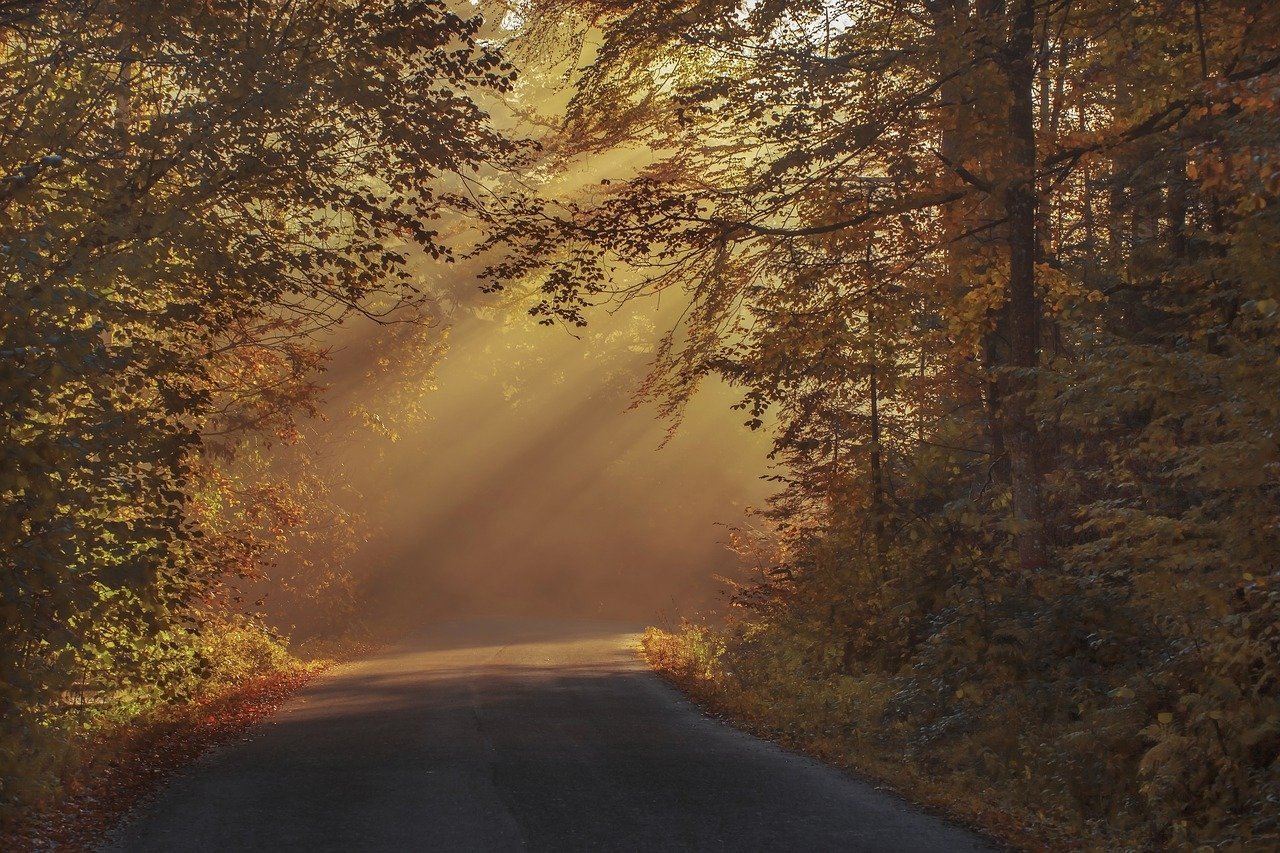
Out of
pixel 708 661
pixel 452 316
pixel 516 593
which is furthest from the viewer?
pixel 516 593

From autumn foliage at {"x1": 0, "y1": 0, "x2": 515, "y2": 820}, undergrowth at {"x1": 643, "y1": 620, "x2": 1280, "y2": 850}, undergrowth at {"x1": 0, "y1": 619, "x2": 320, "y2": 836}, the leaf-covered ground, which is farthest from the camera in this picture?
the leaf-covered ground

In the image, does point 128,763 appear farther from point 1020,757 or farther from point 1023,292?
point 1023,292

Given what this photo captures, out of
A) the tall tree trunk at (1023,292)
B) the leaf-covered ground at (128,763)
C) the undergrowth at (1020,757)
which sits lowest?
the undergrowth at (1020,757)

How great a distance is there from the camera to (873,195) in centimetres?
1379

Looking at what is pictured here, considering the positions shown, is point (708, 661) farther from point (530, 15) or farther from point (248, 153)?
point (248, 153)

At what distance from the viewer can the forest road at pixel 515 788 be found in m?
8.14

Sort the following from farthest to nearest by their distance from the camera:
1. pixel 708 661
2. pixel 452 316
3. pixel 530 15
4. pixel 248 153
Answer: pixel 452 316
pixel 708 661
pixel 530 15
pixel 248 153

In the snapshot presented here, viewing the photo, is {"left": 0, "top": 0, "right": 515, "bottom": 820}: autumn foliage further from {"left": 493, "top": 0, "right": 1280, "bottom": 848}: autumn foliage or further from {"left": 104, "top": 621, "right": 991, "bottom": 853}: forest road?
Result: {"left": 493, "top": 0, "right": 1280, "bottom": 848}: autumn foliage

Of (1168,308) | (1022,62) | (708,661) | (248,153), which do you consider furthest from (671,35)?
(708,661)

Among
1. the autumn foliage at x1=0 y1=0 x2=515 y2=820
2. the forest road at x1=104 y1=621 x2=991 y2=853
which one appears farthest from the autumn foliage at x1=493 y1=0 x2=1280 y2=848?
the autumn foliage at x1=0 y1=0 x2=515 y2=820

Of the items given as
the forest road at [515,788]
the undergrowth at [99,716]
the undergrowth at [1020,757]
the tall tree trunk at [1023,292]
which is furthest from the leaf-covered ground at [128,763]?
the tall tree trunk at [1023,292]

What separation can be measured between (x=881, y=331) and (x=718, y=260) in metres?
2.17

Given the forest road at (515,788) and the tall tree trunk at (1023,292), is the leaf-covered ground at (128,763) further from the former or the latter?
the tall tree trunk at (1023,292)

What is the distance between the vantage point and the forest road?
8141 millimetres
